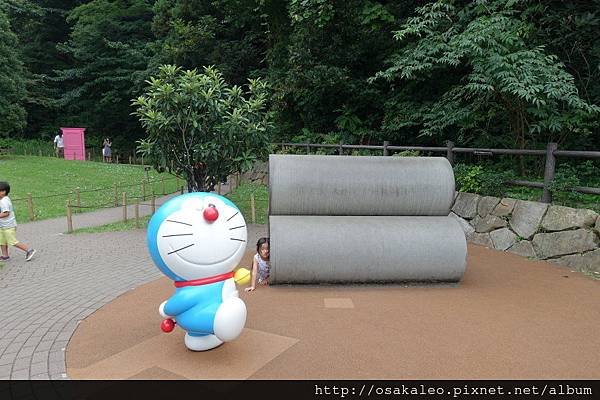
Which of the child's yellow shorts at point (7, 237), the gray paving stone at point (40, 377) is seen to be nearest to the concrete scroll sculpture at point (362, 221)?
the gray paving stone at point (40, 377)

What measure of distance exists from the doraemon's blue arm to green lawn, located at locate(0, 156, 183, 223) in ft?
27.5

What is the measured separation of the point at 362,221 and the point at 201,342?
2890 mm

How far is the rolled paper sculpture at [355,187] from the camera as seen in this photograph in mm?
6105

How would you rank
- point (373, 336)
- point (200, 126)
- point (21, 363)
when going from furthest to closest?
point (200, 126) < point (373, 336) < point (21, 363)

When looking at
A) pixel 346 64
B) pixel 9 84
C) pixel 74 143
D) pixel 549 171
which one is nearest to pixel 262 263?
pixel 549 171

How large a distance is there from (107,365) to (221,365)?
97 centimetres

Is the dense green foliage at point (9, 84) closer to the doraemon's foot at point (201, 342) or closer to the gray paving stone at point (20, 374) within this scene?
the gray paving stone at point (20, 374)

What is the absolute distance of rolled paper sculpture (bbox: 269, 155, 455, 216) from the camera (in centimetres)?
611

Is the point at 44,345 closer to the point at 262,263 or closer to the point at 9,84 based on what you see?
the point at 262,263

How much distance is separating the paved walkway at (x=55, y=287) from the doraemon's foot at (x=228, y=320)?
1.32m

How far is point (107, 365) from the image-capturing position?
3.84m

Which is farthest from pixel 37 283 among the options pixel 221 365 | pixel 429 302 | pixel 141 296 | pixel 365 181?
pixel 429 302

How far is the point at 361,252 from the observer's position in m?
5.80
